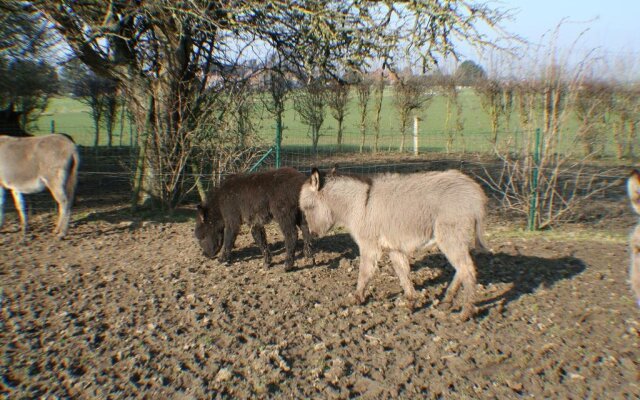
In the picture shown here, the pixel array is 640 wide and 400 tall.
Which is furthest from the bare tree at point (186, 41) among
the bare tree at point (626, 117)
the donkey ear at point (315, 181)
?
the bare tree at point (626, 117)

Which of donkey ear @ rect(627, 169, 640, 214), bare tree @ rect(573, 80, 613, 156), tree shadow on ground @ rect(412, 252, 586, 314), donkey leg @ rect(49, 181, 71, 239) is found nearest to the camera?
donkey ear @ rect(627, 169, 640, 214)

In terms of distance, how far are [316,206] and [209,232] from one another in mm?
2263

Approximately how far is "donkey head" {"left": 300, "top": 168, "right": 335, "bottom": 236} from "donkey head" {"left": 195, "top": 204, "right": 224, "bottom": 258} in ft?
6.58

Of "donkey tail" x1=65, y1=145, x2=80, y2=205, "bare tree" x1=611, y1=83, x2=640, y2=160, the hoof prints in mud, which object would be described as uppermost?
"bare tree" x1=611, y1=83, x2=640, y2=160

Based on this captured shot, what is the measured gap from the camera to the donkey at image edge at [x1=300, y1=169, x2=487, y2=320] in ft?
16.3

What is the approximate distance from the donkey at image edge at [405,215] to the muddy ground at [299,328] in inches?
20.4

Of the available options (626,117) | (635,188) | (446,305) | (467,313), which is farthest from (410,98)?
(467,313)

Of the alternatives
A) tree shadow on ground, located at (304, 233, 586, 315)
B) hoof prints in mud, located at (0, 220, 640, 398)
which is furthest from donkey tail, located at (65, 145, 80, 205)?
tree shadow on ground, located at (304, 233, 586, 315)

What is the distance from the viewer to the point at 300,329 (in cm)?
470

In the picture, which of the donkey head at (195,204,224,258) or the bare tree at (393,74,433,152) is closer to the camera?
the donkey head at (195,204,224,258)

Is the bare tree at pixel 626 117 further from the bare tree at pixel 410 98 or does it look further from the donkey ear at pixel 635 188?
the donkey ear at pixel 635 188

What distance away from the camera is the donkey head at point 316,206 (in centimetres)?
559

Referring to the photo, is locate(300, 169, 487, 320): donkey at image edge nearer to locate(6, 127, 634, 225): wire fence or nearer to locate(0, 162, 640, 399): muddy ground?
locate(0, 162, 640, 399): muddy ground

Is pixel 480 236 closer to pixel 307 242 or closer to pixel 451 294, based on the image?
pixel 451 294
